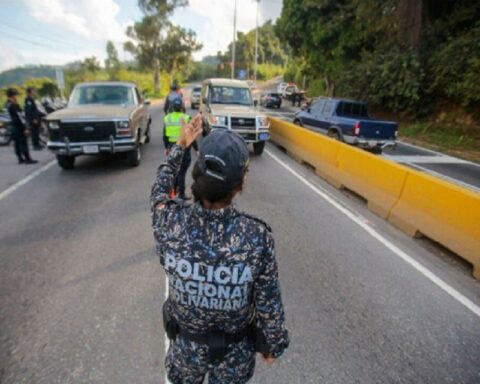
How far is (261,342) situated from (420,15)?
20.8 m

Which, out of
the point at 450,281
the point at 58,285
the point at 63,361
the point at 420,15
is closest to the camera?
the point at 63,361

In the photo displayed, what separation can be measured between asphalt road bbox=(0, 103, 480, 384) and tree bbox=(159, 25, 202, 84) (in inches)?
1812

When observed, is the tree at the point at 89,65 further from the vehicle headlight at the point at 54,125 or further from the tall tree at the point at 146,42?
the vehicle headlight at the point at 54,125

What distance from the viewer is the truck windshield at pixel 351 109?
11602 mm

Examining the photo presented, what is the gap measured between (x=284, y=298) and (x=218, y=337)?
84.8 inches

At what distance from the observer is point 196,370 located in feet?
5.27

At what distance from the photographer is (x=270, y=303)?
147 cm

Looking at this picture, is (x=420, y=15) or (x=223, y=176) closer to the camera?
(x=223, y=176)

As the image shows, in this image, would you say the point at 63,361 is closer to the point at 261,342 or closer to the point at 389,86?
the point at 261,342

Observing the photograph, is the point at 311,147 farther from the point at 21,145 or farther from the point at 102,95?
the point at 21,145

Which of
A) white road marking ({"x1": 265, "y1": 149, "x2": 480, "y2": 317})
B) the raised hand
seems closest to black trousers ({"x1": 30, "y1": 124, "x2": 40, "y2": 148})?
white road marking ({"x1": 265, "y1": 149, "x2": 480, "y2": 317})

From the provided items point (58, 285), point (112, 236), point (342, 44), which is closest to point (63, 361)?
point (58, 285)

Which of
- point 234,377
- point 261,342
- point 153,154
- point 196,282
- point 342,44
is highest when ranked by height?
point 342,44

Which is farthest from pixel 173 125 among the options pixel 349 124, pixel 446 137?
pixel 446 137
